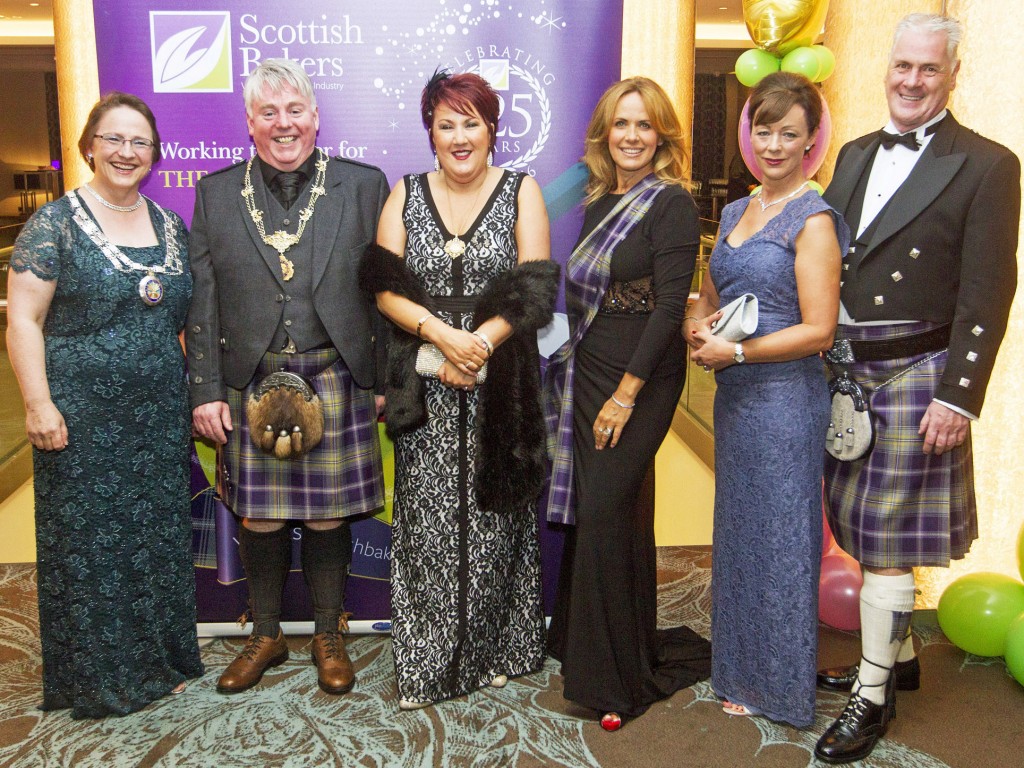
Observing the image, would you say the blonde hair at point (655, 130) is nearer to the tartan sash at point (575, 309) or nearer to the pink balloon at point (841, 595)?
the tartan sash at point (575, 309)

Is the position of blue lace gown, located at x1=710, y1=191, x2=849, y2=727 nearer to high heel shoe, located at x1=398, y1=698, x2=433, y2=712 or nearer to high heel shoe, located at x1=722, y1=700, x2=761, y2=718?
high heel shoe, located at x1=722, y1=700, x2=761, y2=718

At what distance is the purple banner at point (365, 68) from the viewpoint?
3273 mm

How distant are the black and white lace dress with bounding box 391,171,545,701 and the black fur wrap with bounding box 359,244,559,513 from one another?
0.05 meters

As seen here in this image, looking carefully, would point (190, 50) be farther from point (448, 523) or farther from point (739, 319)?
point (739, 319)

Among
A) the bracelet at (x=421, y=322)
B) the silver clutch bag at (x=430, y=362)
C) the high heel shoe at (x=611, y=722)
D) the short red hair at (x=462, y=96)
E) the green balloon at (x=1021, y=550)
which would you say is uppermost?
the short red hair at (x=462, y=96)

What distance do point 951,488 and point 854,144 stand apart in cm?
109

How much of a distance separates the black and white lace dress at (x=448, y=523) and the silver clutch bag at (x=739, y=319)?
675 millimetres

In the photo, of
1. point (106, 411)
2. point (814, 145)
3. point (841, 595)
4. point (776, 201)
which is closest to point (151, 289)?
point (106, 411)

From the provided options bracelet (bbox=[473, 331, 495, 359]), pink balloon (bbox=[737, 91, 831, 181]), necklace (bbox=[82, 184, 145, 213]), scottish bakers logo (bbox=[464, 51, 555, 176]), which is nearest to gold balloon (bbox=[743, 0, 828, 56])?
pink balloon (bbox=[737, 91, 831, 181])

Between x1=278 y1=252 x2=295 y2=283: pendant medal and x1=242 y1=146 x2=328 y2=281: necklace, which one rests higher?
x1=242 y1=146 x2=328 y2=281: necklace

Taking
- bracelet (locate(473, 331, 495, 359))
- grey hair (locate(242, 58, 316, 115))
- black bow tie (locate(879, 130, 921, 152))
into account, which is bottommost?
bracelet (locate(473, 331, 495, 359))

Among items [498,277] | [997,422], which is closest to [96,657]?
[498,277]

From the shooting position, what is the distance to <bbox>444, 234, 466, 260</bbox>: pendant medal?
2840 millimetres

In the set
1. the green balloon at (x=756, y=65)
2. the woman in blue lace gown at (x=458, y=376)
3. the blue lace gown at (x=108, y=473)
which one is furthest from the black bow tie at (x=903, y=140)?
the blue lace gown at (x=108, y=473)
